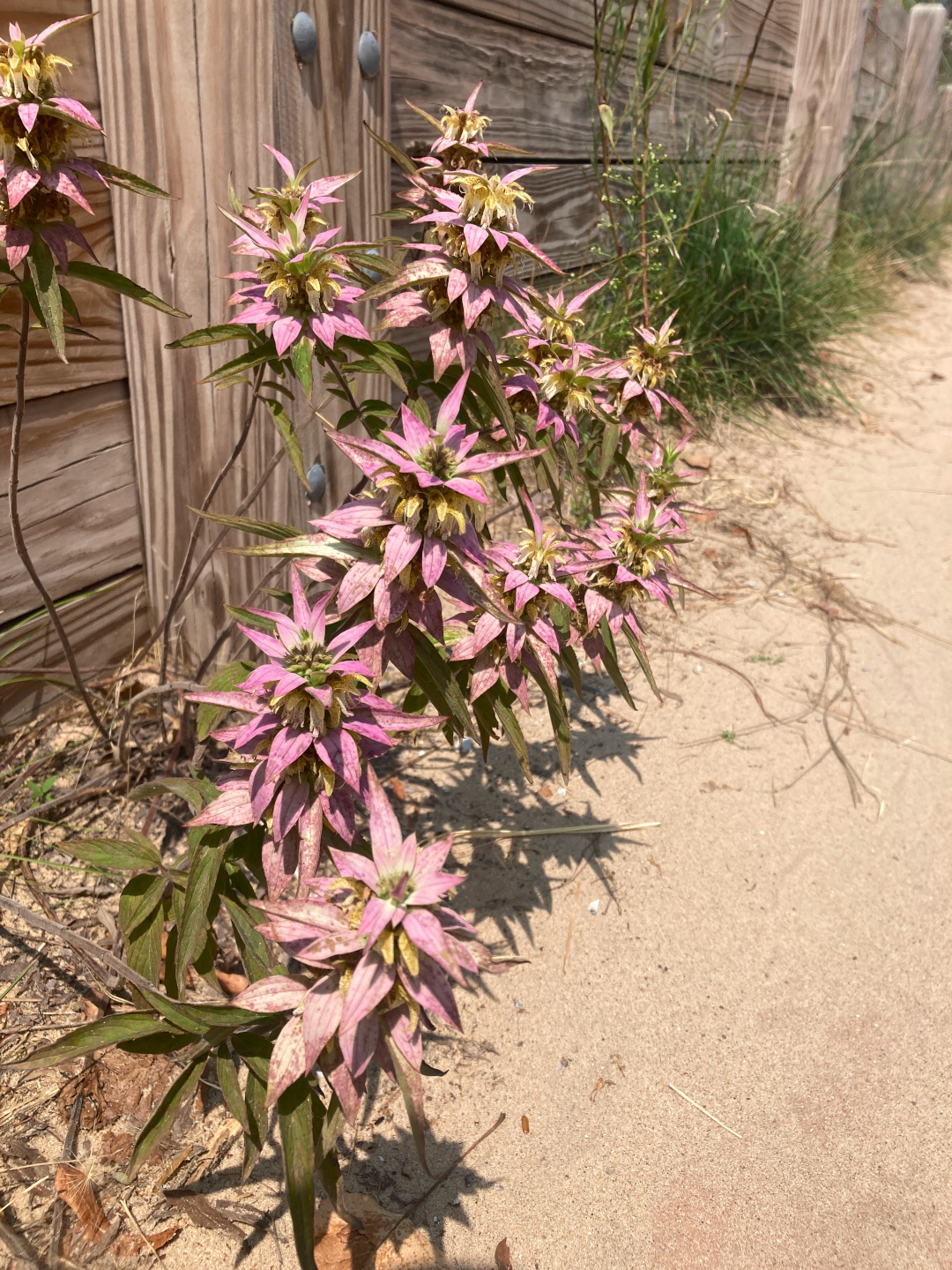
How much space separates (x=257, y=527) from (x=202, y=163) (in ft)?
3.29

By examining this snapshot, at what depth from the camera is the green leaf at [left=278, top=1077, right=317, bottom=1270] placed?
3.05 feet

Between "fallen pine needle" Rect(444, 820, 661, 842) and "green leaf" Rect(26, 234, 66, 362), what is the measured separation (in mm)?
1257

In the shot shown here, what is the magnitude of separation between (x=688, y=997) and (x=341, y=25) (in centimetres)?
213

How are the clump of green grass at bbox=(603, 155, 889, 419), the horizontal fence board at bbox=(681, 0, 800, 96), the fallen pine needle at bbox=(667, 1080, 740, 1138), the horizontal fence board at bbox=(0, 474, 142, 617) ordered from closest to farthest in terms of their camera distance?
the fallen pine needle at bbox=(667, 1080, 740, 1138) < the horizontal fence board at bbox=(0, 474, 142, 617) < the clump of green grass at bbox=(603, 155, 889, 419) < the horizontal fence board at bbox=(681, 0, 800, 96)

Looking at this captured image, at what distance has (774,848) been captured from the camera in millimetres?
2041

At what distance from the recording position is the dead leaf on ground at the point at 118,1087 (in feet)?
4.54

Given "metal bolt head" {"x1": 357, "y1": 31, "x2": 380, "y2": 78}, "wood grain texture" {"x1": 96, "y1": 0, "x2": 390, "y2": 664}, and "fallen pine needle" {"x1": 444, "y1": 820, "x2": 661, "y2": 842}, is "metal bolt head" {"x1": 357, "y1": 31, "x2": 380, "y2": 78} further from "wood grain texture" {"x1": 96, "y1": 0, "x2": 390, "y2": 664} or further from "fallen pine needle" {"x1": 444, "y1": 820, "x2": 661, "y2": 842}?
"fallen pine needle" {"x1": 444, "y1": 820, "x2": 661, "y2": 842}

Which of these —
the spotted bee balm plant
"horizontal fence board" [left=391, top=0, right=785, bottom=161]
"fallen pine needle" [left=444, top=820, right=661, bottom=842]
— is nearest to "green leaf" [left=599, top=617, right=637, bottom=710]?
the spotted bee balm plant

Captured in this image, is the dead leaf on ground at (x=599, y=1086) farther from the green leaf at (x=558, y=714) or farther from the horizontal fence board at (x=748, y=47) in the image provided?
the horizontal fence board at (x=748, y=47)

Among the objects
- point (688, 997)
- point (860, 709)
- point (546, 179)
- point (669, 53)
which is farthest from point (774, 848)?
point (669, 53)

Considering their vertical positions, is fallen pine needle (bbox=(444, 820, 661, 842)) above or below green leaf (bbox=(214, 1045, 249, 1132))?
below

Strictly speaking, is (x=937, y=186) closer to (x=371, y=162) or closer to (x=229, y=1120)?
(x=371, y=162)

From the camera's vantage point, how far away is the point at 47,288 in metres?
1.09

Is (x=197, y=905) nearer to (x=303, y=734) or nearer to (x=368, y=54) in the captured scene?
(x=303, y=734)
